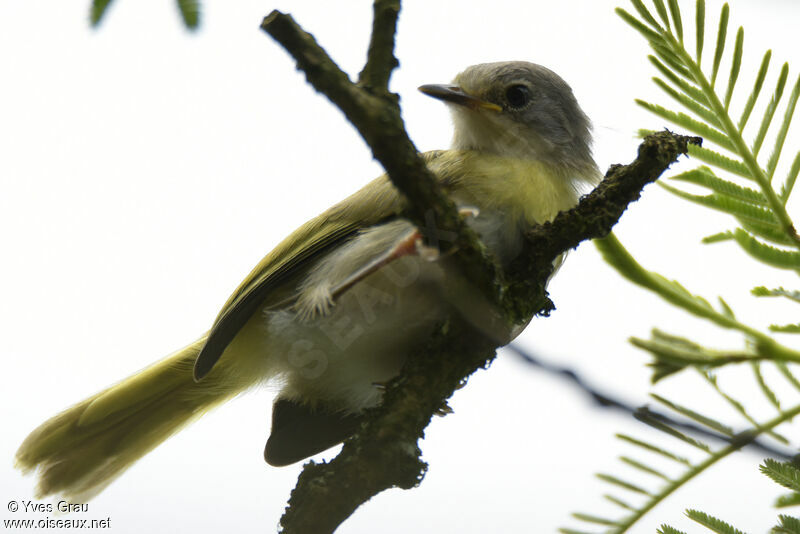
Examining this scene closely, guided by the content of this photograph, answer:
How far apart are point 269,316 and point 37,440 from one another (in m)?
1.27

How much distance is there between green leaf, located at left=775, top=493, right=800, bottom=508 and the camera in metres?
0.98

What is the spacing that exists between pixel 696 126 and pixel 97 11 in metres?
0.90

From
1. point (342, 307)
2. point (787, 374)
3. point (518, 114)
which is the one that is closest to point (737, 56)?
point (787, 374)

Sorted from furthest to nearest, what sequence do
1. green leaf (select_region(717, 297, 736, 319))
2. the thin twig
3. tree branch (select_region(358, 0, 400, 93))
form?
tree branch (select_region(358, 0, 400, 93)) < green leaf (select_region(717, 297, 736, 319)) < the thin twig

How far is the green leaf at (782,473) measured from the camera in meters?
0.98

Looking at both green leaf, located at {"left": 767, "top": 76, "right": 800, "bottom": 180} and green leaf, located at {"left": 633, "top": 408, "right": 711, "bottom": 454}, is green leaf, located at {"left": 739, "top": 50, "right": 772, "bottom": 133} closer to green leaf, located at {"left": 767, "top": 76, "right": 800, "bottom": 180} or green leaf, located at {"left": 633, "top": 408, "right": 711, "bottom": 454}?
green leaf, located at {"left": 767, "top": 76, "right": 800, "bottom": 180}

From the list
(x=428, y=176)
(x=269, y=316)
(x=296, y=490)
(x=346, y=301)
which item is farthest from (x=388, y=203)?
(x=428, y=176)

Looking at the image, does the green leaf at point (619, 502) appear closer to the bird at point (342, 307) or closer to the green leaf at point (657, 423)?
the green leaf at point (657, 423)

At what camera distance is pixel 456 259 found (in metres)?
1.77

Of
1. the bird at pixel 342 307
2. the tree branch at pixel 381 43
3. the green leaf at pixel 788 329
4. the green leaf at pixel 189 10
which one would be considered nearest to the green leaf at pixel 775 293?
the green leaf at pixel 788 329

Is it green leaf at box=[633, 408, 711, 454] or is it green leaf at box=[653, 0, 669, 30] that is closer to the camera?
green leaf at box=[633, 408, 711, 454]

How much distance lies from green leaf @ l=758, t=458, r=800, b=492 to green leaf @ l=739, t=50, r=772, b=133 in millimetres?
516

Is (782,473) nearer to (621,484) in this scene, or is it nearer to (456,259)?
(621,484)

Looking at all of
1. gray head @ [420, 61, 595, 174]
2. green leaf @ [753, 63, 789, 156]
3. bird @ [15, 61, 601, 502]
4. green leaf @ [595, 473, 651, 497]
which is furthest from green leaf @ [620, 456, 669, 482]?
gray head @ [420, 61, 595, 174]
